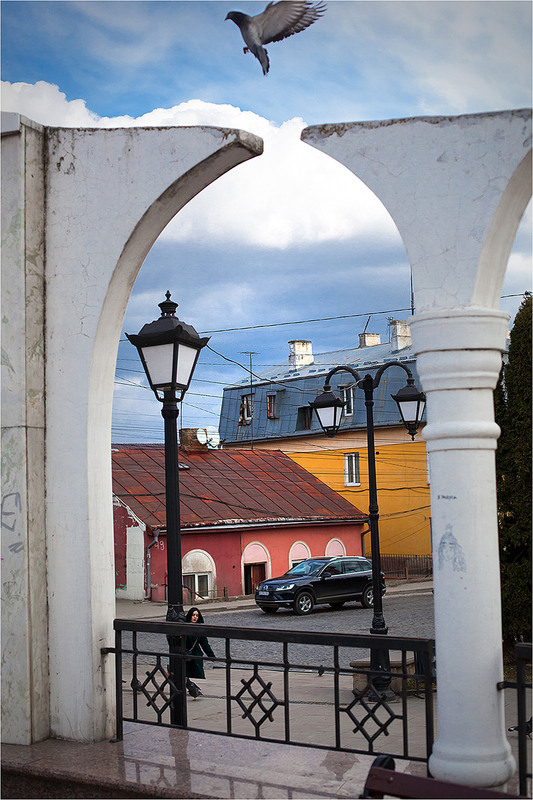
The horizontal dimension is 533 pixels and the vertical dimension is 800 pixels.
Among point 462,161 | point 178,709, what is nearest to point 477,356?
point 462,161

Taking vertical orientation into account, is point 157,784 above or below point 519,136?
below

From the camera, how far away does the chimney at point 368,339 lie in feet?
119

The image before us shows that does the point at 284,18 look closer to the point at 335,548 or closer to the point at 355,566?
the point at 355,566

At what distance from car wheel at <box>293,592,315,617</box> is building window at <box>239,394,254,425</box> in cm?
1709

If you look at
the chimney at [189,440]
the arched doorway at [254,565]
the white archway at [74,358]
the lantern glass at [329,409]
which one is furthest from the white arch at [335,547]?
the white archway at [74,358]

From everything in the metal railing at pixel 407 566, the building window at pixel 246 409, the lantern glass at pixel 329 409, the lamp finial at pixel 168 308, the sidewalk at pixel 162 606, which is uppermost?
the building window at pixel 246 409

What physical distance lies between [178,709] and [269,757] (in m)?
0.80

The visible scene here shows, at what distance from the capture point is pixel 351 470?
113ft

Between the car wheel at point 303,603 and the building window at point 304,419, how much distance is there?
48.9 ft

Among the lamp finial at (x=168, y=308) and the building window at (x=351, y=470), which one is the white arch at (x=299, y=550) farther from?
the lamp finial at (x=168, y=308)

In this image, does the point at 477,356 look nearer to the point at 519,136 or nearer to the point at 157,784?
the point at 519,136

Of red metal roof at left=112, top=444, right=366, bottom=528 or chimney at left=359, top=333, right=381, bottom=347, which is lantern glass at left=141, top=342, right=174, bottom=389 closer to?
red metal roof at left=112, top=444, right=366, bottom=528

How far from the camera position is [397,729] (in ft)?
24.0

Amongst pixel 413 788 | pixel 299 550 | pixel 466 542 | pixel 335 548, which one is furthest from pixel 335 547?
pixel 413 788
